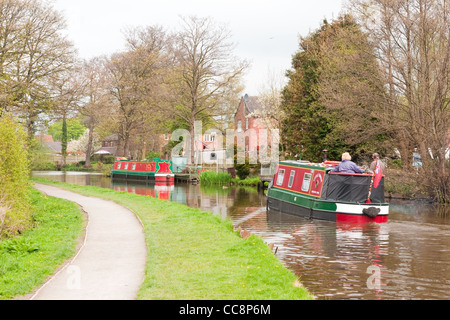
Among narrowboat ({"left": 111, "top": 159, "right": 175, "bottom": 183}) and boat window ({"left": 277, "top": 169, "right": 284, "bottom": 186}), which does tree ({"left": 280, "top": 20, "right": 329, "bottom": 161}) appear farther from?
narrowboat ({"left": 111, "top": 159, "right": 175, "bottom": 183})

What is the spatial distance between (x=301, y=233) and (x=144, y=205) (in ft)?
22.0

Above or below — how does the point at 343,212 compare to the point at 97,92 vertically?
below

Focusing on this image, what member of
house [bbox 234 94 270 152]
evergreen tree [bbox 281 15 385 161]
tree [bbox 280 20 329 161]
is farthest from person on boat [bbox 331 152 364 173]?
house [bbox 234 94 270 152]

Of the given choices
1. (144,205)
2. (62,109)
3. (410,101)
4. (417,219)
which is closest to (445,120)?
(410,101)

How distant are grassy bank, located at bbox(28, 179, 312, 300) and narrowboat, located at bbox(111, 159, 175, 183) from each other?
97.0ft

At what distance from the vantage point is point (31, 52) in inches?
1089

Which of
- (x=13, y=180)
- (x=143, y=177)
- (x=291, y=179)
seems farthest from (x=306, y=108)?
(x=13, y=180)

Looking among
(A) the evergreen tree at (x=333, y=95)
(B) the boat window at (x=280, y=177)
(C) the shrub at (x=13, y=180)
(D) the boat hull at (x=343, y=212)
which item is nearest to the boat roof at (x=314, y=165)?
(B) the boat window at (x=280, y=177)

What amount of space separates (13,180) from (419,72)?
20.1 metres

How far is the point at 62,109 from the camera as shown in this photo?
2911 centimetres

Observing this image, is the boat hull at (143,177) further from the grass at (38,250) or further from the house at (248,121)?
the grass at (38,250)

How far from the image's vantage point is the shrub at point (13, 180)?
1324cm

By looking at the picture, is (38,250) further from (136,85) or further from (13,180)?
(136,85)

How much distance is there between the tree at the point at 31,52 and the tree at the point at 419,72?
1760 centimetres
